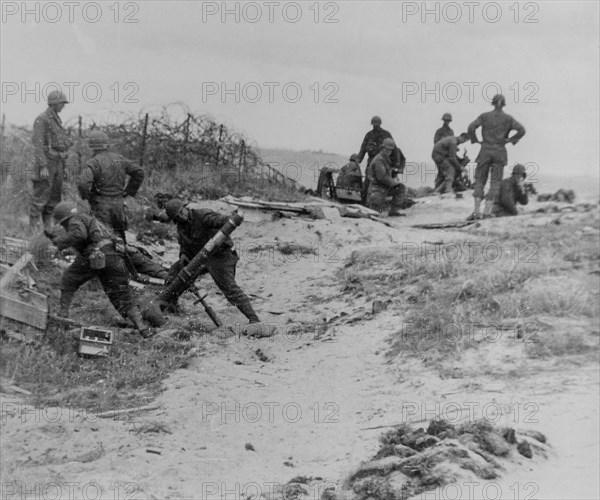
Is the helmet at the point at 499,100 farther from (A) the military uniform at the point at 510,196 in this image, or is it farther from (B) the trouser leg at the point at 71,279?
(B) the trouser leg at the point at 71,279

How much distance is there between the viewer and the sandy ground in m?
5.72

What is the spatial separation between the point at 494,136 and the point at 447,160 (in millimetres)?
5341

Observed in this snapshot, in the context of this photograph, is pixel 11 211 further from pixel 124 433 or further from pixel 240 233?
pixel 124 433

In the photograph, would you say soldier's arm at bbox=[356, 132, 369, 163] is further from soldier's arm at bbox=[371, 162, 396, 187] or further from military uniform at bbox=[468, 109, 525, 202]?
military uniform at bbox=[468, 109, 525, 202]

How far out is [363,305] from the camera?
33.1 ft

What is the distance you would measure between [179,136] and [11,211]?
6.66 meters

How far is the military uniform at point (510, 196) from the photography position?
13.8 meters

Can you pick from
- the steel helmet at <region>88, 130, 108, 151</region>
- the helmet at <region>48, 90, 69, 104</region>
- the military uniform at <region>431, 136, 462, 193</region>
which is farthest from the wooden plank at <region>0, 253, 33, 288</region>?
the military uniform at <region>431, 136, 462, 193</region>

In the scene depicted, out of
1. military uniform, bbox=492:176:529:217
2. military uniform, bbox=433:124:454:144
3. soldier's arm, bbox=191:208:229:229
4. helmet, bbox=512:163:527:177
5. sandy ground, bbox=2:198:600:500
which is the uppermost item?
military uniform, bbox=433:124:454:144

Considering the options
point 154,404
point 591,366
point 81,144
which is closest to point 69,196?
point 81,144

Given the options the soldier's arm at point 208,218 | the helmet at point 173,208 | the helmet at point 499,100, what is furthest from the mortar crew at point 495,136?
the helmet at point 173,208

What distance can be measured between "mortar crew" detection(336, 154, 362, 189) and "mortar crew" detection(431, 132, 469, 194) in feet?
5.74

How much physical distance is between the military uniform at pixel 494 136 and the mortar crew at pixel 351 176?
17.5 feet

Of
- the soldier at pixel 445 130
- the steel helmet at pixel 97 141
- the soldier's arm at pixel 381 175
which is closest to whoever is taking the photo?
the steel helmet at pixel 97 141
